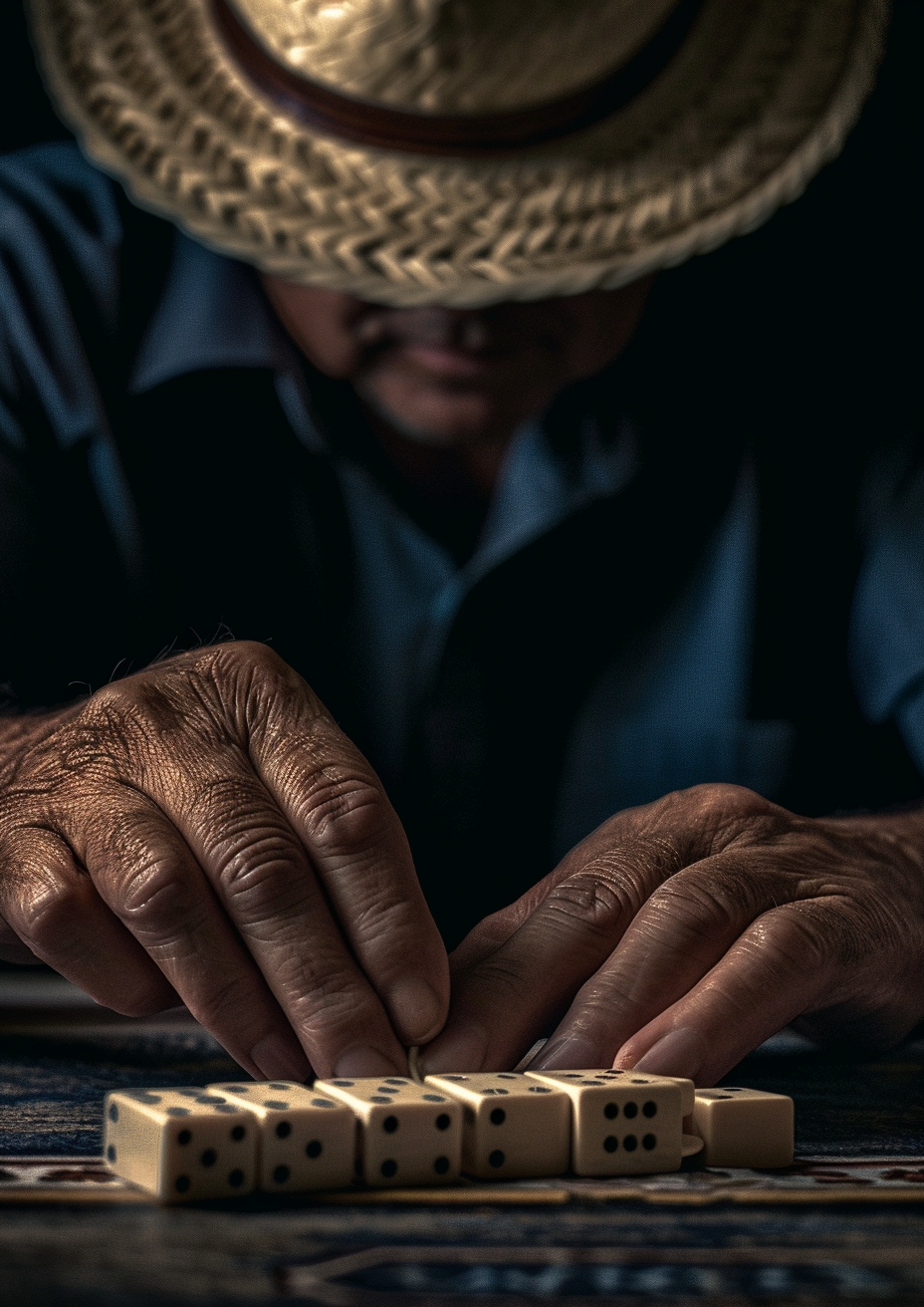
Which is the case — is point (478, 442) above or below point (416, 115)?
below

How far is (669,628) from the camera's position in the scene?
240 cm

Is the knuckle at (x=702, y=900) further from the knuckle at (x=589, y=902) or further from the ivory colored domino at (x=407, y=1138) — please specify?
the ivory colored domino at (x=407, y=1138)

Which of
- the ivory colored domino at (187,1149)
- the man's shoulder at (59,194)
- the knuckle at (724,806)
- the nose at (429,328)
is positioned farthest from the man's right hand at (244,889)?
the man's shoulder at (59,194)

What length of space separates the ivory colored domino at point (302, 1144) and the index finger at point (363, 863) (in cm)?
23

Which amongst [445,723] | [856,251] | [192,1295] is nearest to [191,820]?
[192,1295]

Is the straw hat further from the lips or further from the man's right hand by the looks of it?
the man's right hand

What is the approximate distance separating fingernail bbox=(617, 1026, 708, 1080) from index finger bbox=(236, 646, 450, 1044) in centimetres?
18

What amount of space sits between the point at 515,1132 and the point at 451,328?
1497mm

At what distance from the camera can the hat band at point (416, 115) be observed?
1.95 metres

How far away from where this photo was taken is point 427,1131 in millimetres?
970

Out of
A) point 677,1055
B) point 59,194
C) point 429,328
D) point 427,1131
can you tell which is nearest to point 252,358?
point 429,328

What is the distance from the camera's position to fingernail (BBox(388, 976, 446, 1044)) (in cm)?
118

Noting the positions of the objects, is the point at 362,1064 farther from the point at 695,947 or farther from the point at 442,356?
the point at 442,356

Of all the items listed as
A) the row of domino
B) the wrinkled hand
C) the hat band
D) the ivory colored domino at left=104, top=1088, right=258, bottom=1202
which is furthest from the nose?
the ivory colored domino at left=104, top=1088, right=258, bottom=1202
